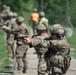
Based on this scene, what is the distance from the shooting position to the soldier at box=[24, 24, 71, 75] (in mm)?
9973

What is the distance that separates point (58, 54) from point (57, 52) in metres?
0.05

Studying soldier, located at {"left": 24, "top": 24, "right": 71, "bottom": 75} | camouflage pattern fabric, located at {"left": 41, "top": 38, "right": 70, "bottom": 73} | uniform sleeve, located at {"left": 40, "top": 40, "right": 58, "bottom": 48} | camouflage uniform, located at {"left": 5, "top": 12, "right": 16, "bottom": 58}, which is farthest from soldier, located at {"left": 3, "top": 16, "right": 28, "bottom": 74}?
uniform sleeve, located at {"left": 40, "top": 40, "right": 58, "bottom": 48}

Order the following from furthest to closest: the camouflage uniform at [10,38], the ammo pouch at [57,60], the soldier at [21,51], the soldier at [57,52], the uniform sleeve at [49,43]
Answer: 1. the camouflage uniform at [10,38]
2. the soldier at [21,51]
3. the ammo pouch at [57,60]
4. the soldier at [57,52]
5. the uniform sleeve at [49,43]

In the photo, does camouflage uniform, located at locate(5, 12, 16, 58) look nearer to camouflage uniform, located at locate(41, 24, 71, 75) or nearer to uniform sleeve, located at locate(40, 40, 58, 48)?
camouflage uniform, located at locate(41, 24, 71, 75)

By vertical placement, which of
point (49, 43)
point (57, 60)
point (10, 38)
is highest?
point (10, 38)

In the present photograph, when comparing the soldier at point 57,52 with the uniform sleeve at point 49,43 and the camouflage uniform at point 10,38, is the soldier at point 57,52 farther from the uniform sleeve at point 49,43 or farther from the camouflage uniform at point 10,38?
the camouflage uniform at point 10,38

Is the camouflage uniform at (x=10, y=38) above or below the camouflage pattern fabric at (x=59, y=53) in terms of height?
above

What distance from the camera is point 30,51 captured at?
21531 mm

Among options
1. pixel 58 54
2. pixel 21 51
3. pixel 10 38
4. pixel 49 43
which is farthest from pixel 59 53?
pixel 10 38

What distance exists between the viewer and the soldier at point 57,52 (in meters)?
9.97

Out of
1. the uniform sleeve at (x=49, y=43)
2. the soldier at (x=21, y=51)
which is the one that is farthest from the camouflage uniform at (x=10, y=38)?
the uniform sleeve at (x=49, y=43)

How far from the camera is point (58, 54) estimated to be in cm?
1014

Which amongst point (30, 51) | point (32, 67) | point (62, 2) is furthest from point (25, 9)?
point (32, 67)

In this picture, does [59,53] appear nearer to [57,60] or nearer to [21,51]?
[57,60]
